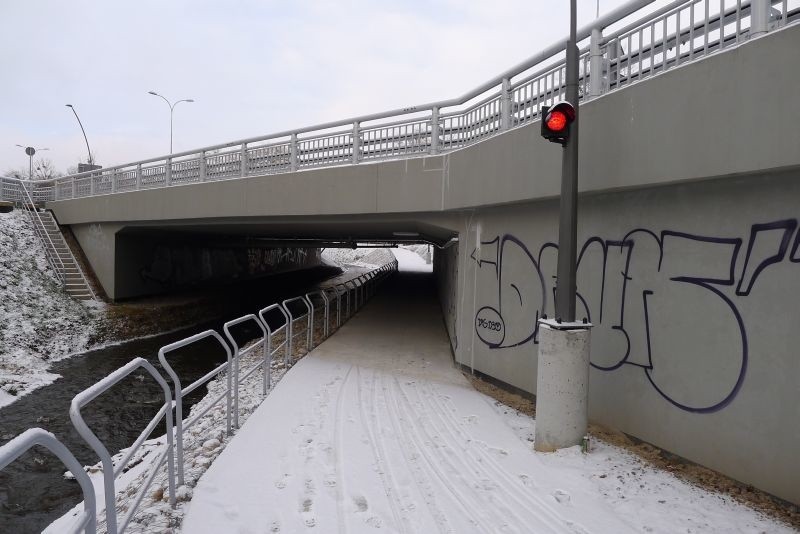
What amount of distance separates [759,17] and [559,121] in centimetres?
170

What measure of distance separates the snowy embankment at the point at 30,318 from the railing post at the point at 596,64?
1148 centimetres

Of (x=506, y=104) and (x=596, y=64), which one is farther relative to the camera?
(x=506, y=104)

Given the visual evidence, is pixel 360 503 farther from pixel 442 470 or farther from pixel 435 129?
pixel 435 129

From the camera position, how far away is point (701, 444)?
4457 mm

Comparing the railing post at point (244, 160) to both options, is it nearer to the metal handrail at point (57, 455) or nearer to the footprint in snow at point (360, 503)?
the footprint in snow at point (360, 503)

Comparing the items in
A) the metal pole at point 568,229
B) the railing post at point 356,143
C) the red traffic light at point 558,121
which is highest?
the railing post at point 356,143

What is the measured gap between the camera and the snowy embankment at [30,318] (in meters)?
11.2

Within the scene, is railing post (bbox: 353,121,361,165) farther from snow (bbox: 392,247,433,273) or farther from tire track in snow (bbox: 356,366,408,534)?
snow (bbox: 392,247,433,273)

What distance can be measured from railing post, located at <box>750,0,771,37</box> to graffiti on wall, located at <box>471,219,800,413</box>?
61.5 inches

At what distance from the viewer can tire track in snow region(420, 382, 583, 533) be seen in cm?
363

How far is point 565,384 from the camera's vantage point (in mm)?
Answer: 4785

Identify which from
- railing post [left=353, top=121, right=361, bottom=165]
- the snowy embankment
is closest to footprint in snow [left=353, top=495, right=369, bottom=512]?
railing post [left=353, top=121, right=361, bottom=165]

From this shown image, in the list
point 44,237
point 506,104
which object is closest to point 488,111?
point 506,104

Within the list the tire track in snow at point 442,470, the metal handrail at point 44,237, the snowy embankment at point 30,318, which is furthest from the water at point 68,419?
the metal handrail at point 44,237
